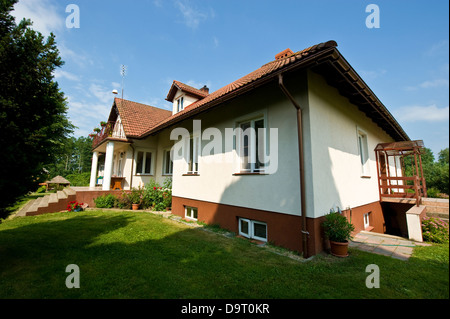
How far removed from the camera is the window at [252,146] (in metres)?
5.42

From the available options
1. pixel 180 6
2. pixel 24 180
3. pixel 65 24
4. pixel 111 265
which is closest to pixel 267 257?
pixel 111 265

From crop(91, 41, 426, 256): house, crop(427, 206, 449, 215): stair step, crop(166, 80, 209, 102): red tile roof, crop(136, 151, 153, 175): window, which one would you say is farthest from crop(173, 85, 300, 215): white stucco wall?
crop(427, 206, 449, 215): stair step

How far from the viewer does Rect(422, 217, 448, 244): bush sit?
17.4 feet

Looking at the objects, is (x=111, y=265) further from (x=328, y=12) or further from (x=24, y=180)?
(x=328, y=12)

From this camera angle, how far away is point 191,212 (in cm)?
802

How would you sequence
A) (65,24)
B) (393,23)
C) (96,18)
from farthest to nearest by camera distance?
(96,18)
(65,24)
(393,23)

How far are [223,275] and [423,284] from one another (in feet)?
10.4

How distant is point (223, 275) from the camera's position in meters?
3.33

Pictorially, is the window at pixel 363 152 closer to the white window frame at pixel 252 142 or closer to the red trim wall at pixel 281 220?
the red trim wall at pixel 281 220

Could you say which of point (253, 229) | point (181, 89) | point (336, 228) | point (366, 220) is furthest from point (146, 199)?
point (366, 220)

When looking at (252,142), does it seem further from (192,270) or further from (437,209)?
(437,209)

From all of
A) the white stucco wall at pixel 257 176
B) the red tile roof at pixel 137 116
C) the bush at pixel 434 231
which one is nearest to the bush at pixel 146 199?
the white stucco wall at pixel 257 176

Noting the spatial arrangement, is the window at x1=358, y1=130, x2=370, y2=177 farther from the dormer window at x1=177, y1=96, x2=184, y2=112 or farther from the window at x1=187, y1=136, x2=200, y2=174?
the dormer window at x1=177, y1=96, x2=184, y2=112

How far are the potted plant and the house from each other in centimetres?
21
